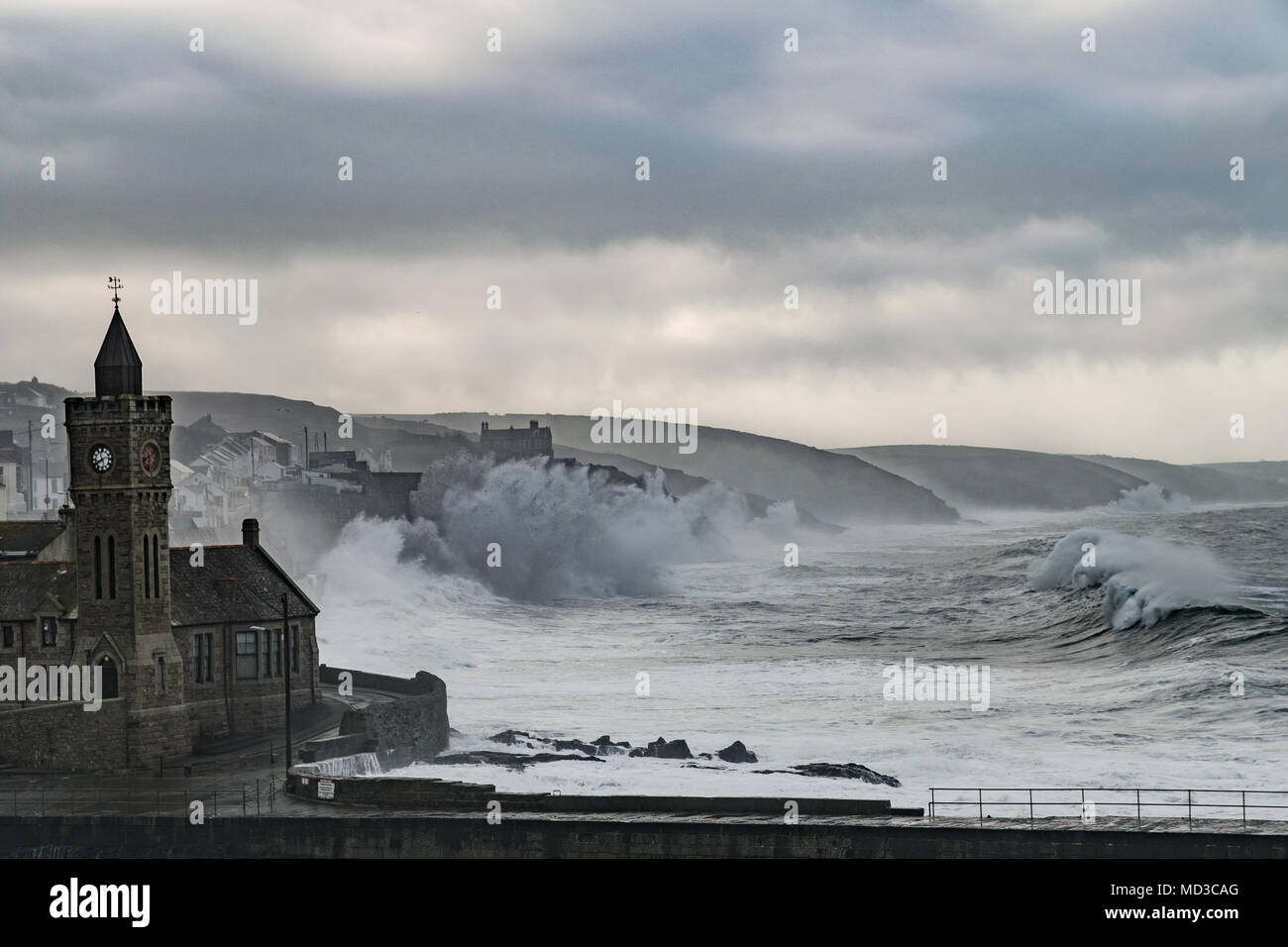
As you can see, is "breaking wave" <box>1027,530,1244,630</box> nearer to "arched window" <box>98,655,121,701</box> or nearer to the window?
the window

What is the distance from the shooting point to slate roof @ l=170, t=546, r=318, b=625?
43312 mm

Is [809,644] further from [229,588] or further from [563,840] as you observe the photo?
[563,840]

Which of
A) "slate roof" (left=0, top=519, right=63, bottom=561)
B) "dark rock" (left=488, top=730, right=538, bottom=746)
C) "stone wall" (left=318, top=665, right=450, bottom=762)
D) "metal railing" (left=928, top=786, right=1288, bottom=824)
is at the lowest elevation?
"metal railing" (left=928, top=786, right=1288, bottom=824)

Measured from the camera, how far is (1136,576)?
266 ft

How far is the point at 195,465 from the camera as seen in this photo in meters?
121

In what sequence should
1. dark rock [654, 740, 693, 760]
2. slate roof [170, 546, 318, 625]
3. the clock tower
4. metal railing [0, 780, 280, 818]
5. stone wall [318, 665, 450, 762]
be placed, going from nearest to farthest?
metal railing [0, 780, 280, 818], the clock tower, stone wall [318, 665, 450, 762], slate roof [170, 546, 318, 625], dark rock [654, 740, 693, 760]

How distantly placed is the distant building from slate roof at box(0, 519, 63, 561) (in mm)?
88523

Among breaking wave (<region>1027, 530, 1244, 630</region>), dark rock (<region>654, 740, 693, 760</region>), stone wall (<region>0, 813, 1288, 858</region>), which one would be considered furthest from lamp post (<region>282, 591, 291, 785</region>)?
breaking wave (<region>1027, 530, 1244, 630</region>)

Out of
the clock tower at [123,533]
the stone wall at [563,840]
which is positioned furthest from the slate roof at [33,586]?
the stone wall at [563,840]

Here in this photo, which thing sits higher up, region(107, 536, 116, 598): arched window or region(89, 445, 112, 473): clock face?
region(89, 445, 112, 473): clock face

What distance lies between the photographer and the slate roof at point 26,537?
143 ft

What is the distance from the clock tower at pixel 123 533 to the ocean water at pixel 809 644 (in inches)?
256

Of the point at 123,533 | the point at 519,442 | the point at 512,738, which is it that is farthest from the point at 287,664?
the point at 519,442

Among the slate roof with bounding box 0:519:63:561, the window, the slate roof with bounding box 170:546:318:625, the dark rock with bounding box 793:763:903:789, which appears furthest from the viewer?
the window
